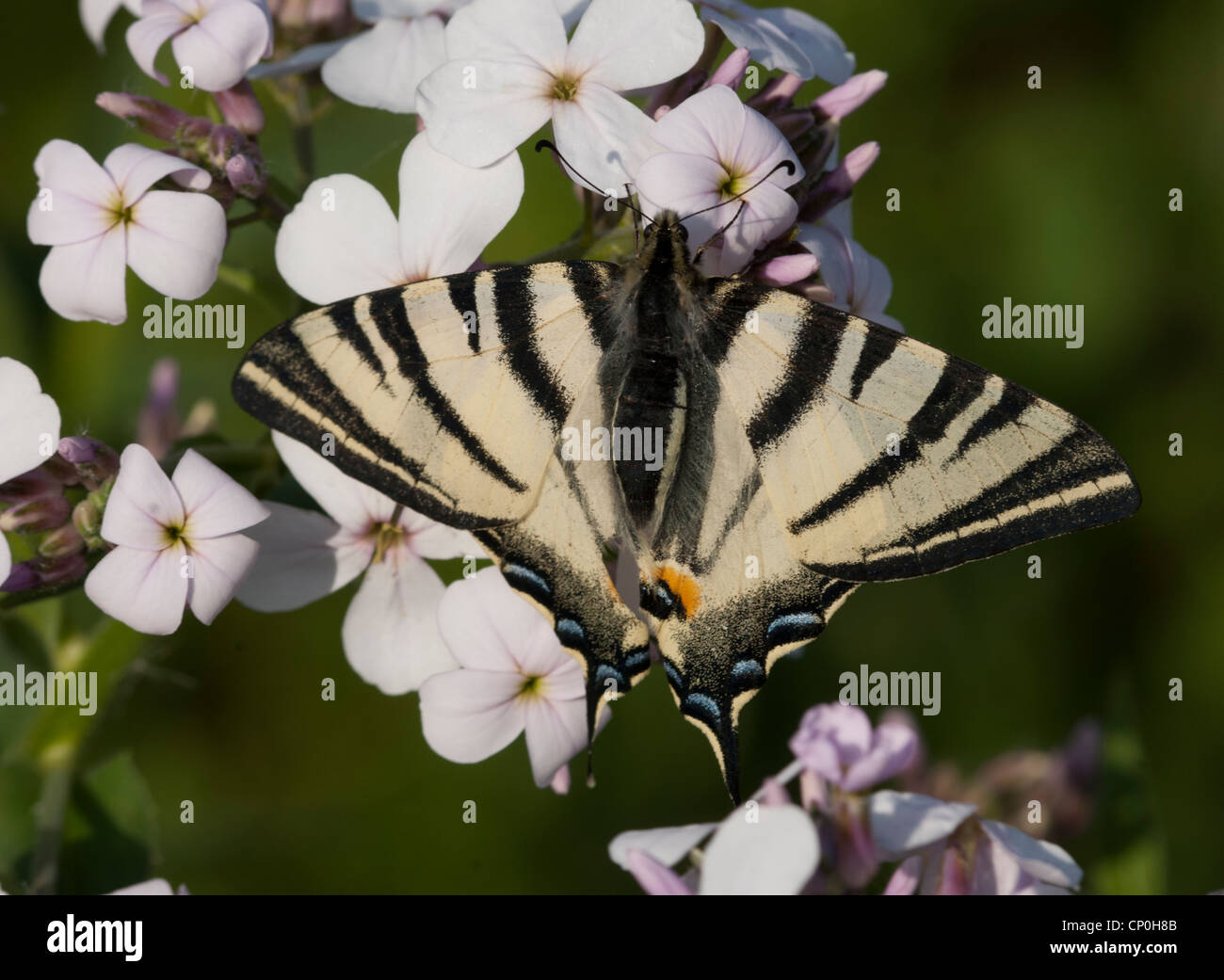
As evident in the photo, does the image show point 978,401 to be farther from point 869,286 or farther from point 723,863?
point 723,863

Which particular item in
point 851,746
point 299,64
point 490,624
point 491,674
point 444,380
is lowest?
point 851,746

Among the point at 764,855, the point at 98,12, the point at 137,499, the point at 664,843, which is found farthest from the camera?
the point at 98,12

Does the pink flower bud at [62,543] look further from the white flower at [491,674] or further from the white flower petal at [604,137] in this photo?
the white flower petal at [604,137]

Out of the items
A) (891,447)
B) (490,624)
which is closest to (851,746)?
(891,447)

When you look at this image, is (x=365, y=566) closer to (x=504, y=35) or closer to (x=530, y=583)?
(x=530, y=583)

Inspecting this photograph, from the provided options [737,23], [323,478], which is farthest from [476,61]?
[323,478]

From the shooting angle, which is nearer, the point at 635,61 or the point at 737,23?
the point at 635,61
